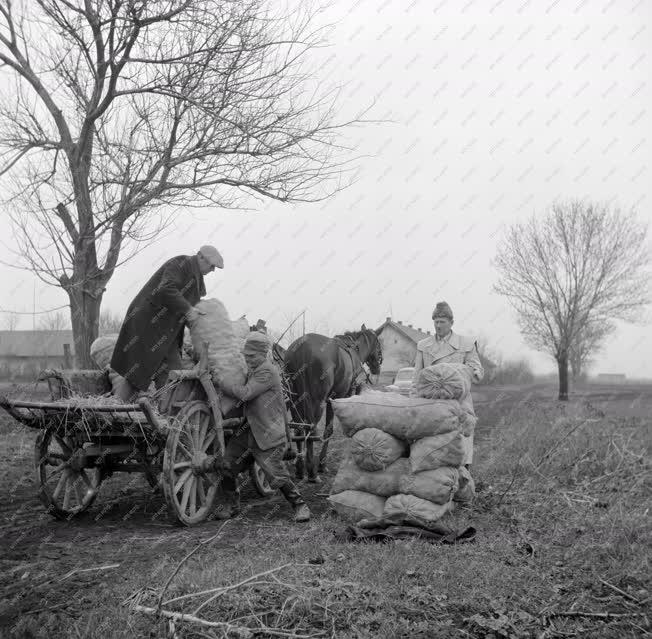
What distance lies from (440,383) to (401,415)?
41 cm

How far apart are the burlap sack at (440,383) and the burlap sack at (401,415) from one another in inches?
2.6

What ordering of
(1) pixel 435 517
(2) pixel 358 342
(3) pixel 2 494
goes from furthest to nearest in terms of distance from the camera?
(2) pixel 358 342, (3) pixel 2 494, (1) pixel 435 517

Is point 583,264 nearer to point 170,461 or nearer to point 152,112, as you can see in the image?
point 152,112

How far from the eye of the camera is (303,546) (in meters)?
4.70

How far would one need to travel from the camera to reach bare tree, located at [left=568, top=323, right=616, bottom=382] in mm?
32003

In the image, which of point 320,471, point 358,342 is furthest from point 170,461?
point 358,342

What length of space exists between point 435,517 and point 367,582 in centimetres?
142

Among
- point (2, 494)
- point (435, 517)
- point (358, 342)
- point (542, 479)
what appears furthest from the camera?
point (358, 342)

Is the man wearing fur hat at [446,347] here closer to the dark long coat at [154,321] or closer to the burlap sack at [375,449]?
the burlap sack at [375,449]

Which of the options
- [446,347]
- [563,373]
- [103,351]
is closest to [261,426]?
[103,351]

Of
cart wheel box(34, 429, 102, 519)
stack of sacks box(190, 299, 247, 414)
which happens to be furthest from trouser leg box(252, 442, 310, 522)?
cart wheel box(34, 429, 102, 519)

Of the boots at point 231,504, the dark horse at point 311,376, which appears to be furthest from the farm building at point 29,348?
the boots at point 231,504

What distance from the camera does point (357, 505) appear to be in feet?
17.3

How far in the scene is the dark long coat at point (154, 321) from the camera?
5.73 m
